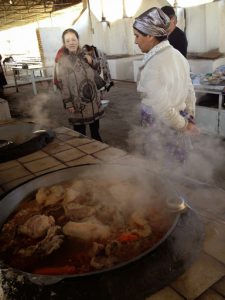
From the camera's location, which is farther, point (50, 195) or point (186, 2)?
point (186, 2)

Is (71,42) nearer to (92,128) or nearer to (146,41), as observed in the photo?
(92,128)

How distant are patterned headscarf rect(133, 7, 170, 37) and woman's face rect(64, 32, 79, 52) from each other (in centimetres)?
175

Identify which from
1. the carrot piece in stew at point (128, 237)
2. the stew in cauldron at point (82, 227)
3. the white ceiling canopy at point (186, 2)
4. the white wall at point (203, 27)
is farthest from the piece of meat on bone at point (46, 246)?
the white ceiling canopy at point (186, 2)

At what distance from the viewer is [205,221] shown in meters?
1.79

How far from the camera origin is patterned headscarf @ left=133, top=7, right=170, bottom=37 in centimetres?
252

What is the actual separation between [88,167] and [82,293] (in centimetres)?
129

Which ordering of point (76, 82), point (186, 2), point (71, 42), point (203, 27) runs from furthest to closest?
point (186, 2), point (203, 27), point (76, 82), point (71, 42)

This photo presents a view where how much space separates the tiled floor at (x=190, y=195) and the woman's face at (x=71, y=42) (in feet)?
4.04

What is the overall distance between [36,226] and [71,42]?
311 cm

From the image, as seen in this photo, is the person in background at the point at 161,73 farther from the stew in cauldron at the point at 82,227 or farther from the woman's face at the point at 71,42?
the woman's face at the point at 71,42

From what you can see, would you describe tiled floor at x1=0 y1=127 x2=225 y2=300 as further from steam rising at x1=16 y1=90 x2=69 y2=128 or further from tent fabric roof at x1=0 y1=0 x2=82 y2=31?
tent fabric roof at x1=0 y1=0 x2=82 y2=31

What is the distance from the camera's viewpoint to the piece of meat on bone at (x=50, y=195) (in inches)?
84.0

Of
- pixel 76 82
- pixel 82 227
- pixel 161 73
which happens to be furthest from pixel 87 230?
pixel 76 82

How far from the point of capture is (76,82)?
4258mm
